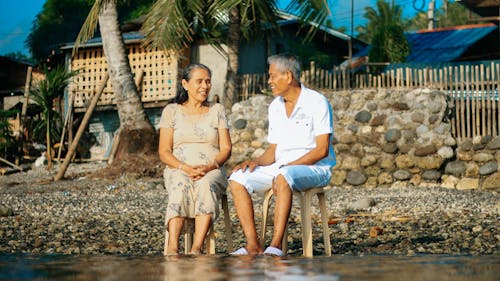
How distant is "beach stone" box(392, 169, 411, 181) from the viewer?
45.1 feet

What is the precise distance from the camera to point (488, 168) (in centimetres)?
1334

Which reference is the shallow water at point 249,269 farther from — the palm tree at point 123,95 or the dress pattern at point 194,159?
the palm tree at point 123,95

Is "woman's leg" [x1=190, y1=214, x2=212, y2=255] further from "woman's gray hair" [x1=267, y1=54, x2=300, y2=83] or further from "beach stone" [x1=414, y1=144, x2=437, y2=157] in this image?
"beach stone" [x1=414, y1=144, x2=437, y2=157]

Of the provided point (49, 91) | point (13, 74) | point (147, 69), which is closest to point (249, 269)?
point (49, 91)

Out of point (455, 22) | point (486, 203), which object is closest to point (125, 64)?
point (486, 203)

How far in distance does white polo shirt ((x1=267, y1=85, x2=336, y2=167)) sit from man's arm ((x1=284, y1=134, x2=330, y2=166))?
0.18 ft

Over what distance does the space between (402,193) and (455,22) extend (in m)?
55.2

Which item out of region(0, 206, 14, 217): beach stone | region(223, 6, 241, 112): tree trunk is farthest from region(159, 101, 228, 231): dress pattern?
region(223, 6, 241, 112): tree trunk

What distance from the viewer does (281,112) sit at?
5.81 meters

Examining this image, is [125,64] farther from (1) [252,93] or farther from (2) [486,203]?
(2) [486,203]

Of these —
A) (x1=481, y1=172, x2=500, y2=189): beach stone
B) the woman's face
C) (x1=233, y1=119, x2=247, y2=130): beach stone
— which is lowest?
(x1=481, y1=172, x2=500, y2=189): beach stone

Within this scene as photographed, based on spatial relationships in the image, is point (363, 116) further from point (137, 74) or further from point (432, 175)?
point (137, 74)

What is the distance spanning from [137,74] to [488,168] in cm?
1225

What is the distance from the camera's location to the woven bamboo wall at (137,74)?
2353cm
